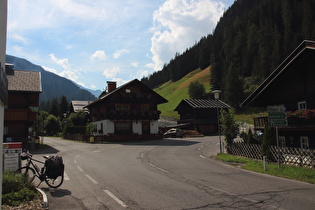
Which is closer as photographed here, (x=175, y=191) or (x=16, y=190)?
(x=16, y=190)

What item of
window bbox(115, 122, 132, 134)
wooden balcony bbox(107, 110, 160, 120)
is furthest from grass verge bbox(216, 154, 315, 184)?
window bbox(115, 122, 132, 134)

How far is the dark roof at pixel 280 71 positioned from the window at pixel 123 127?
23.1 m

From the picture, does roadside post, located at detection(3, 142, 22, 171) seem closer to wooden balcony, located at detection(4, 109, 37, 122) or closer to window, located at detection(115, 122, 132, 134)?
wooden balcony, located at detection(4, 109, 37, 122)

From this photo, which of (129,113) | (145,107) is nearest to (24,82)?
(129,113)

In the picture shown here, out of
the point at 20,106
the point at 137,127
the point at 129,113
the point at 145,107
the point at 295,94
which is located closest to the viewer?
the point at 295,94

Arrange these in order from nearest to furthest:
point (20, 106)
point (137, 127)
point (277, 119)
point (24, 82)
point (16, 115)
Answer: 1. point (277, 119)
2. point (16, 115)
3. point (20, 106)
4. point (24, 82)
5. point (137, 127)

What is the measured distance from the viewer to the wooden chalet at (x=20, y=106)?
90.2 ft

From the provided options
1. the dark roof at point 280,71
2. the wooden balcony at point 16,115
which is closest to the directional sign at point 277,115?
the dark roof at point 280,71

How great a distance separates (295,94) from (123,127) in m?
28.0

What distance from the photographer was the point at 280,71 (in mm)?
19453

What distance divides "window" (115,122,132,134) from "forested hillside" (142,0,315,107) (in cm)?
3723

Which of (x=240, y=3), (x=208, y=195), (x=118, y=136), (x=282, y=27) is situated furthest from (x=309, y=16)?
(x=208, y=195)

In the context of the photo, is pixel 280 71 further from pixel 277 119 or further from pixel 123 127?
pixel 123 127

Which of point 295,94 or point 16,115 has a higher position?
point 295,94
